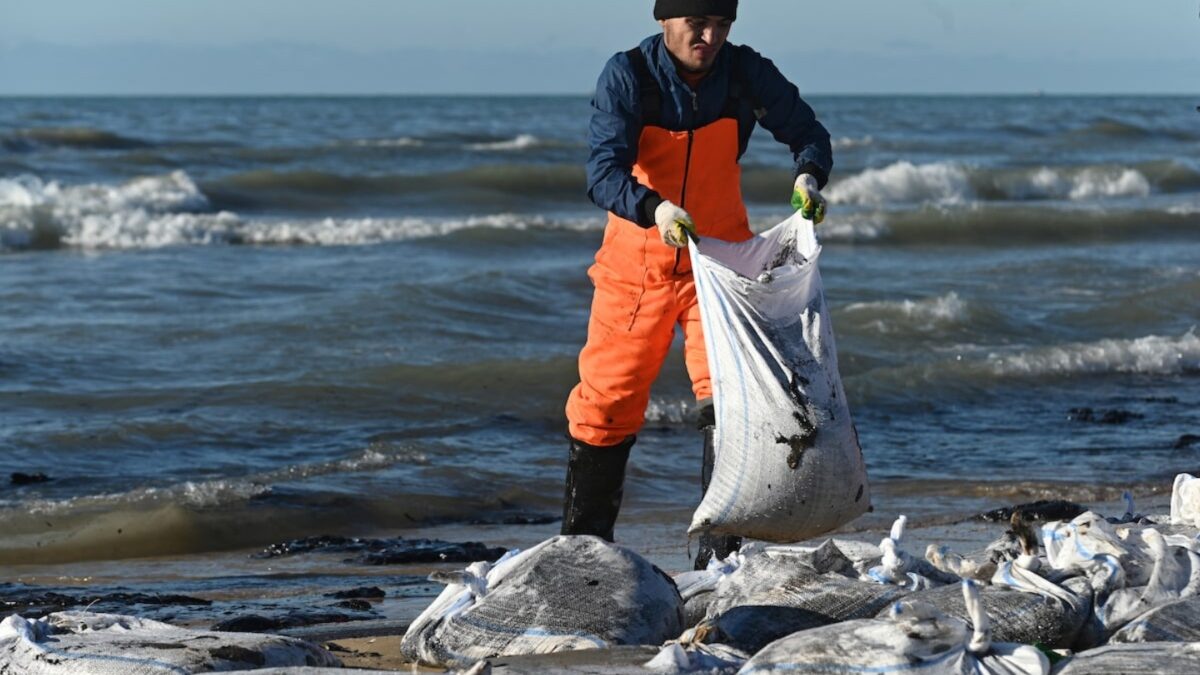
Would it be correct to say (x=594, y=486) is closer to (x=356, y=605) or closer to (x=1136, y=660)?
(x=356, y=605)

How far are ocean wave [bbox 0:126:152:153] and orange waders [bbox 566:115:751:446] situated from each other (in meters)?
24.4

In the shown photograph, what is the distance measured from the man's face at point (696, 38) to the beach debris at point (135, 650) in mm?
1812

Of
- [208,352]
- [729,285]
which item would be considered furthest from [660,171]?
[208,352]

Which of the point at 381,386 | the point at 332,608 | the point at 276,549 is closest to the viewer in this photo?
the point at 332,608

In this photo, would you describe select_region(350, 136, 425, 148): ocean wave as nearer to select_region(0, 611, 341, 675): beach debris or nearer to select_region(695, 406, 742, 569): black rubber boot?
select_region(695, 406, 742, 569): black rubber boot

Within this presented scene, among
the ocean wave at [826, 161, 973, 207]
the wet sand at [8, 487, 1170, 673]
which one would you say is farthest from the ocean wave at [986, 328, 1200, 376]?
the ocean wave at [826, 161, 973, 207]

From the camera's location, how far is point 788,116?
475 centimetres

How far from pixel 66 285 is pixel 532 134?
920 inches

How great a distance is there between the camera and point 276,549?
6230 millimetres

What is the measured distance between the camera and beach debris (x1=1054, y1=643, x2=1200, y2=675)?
307cm

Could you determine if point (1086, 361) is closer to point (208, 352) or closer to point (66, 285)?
point (208, 352)

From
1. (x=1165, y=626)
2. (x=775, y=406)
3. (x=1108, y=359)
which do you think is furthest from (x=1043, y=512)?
(x=1108, y=359)

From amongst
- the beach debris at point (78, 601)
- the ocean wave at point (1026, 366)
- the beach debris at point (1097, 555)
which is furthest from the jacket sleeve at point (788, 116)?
the ocean wave at point (1026, 366)

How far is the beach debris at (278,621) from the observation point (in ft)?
15.3
